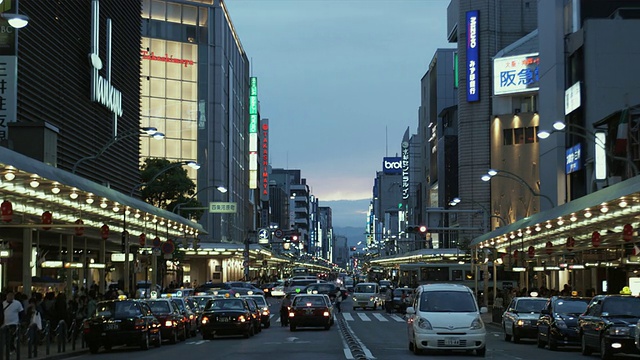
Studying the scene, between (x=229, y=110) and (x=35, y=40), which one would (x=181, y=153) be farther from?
(x=35, y=40)

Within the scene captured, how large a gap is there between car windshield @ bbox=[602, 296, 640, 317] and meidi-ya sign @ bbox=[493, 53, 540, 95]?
88750 mm

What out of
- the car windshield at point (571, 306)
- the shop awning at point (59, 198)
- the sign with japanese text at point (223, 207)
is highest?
the sign with japanese text at point (223, 207)

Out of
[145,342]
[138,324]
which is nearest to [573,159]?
[145,342]

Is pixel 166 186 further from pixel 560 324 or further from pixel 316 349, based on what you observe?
pixel 560 324

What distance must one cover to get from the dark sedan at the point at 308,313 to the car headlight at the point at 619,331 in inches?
757

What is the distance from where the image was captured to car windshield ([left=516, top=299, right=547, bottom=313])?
3559 cm

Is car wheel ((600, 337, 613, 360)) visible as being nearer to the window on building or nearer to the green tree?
the green tree

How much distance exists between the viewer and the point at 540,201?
327 feet

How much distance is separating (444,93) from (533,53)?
44.1 m

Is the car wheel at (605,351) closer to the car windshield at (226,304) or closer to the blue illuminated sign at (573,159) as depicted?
the car windshield at (226,304)

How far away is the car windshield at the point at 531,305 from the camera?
35.6 meters

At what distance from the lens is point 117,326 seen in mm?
31125

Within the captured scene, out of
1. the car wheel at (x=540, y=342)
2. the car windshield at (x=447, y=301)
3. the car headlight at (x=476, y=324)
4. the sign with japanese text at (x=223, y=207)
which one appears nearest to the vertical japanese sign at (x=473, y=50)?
the sign with japanese text at (x=223, y=207)

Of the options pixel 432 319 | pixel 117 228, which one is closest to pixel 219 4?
pixel 117 228
